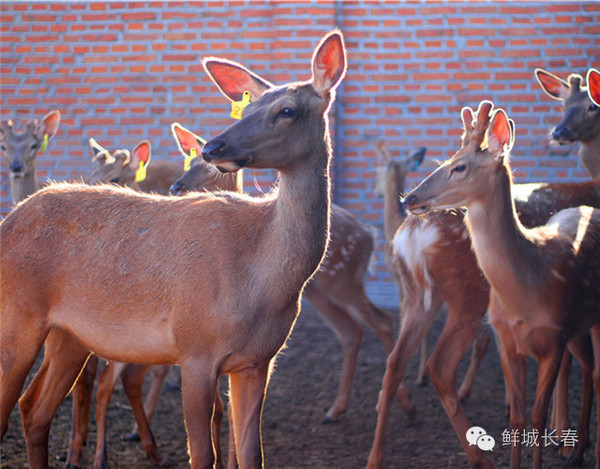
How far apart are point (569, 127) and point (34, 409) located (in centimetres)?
407

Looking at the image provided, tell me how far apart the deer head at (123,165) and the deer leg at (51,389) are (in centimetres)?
198

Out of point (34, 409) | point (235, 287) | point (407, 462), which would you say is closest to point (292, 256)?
point (235, 287)

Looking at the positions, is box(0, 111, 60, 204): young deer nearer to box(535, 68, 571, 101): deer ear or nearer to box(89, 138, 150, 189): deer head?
box(89, 138, 150, 189): deer head

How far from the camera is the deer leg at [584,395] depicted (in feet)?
14.6

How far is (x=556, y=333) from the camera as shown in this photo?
3926mm

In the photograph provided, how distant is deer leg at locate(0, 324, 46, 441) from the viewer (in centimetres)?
336

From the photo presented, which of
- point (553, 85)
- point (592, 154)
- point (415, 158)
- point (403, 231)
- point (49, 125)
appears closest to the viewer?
point (403, 231)

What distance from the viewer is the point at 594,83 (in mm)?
4777

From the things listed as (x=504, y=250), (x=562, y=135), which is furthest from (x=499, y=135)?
(x=562, y=135)

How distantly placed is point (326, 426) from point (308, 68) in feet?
13.9

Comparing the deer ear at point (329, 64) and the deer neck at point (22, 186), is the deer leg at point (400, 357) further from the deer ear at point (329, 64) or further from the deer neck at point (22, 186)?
the deer neck at point (22, 186)

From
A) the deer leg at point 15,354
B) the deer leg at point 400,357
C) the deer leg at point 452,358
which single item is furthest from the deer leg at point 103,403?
the deer leg at point 452,358

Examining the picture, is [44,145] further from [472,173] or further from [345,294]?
[472,173]

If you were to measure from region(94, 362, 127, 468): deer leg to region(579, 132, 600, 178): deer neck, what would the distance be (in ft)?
12.0
